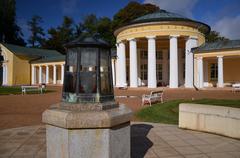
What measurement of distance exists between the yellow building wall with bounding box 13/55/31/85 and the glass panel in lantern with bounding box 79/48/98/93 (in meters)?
49.2

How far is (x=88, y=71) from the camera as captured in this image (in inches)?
176

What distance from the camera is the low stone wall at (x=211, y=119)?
6.31 m

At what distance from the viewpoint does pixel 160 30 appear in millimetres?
29109

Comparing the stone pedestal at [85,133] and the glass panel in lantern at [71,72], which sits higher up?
the glass panel in lantern at [71,72]

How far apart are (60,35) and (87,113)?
240 feet

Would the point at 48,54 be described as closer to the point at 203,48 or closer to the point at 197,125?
the point at 203,48

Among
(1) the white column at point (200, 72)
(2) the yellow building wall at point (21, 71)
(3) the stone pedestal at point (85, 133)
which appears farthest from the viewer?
(2) the yellow building wall at point (21, 71)

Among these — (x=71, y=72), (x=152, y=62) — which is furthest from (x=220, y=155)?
(x=152, y=62)

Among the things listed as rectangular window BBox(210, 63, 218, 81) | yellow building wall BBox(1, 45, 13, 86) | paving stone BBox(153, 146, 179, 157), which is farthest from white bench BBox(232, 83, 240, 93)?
yellow building wall BBox(1, 45, 13, 86)

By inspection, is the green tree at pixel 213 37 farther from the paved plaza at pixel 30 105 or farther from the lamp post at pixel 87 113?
the lamp post at pixel 87 113

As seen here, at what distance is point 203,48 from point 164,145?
2600 cm

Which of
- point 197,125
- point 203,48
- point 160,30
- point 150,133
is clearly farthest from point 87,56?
point 203,48

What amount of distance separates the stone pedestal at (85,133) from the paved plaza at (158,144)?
1.23m

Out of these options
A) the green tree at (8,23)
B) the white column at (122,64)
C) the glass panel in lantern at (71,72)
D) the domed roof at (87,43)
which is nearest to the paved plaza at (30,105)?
the glass panel in lantern at (71,72)
